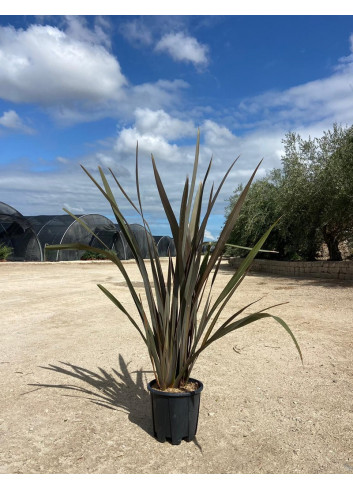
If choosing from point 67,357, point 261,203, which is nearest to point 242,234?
point 261,203

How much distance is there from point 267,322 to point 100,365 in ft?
10.5

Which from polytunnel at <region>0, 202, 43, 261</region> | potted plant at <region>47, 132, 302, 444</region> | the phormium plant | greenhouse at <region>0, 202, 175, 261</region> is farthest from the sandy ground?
polytunnel at <region>0, 202, 43, 261</region>

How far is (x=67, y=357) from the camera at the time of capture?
187 inches

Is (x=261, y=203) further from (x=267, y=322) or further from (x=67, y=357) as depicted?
(x=67, y=357)

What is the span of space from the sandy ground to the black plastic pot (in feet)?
0.25

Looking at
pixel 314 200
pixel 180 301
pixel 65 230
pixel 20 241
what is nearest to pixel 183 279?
pixel 180 301

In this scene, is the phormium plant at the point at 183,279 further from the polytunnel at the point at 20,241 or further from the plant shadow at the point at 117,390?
the polytunnel at the point at 20,241

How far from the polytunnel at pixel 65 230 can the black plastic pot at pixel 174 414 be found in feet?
67.8

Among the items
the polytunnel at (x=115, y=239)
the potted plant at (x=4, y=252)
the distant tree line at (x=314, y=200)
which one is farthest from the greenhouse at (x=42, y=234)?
the distant tree line at (x=314, y=200)

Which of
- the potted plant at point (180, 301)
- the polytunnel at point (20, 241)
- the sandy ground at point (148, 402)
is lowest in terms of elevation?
the sandy ground at point (148, 402)

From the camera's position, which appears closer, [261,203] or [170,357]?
[170,357]

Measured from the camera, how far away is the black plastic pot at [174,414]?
280 cm

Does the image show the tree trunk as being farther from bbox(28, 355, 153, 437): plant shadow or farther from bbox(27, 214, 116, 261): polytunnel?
bbox(27, 214, 116, 261): polytunnel

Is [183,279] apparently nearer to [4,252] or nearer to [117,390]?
[117,390]
